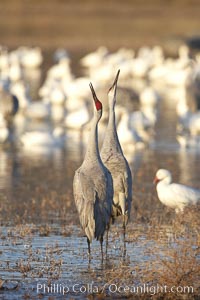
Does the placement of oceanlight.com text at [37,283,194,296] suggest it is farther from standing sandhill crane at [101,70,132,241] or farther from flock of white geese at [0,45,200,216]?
flock of white geese at [0,45,200,216]

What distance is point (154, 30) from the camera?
45.3 metres

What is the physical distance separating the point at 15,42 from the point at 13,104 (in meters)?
18.5

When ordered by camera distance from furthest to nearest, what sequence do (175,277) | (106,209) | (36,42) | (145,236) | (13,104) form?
(36,42) < (13,104) < (145,236) < (106,209) < (175,277)

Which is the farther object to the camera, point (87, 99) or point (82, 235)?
point (87, 99)

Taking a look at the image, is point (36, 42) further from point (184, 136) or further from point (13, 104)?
point (184, 136)

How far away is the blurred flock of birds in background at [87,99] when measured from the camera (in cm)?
1878

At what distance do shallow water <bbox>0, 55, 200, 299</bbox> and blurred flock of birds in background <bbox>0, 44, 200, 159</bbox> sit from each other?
0.56 metres

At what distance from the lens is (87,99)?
26.1 m

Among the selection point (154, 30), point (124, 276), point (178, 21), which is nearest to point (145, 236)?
point (124, 276)

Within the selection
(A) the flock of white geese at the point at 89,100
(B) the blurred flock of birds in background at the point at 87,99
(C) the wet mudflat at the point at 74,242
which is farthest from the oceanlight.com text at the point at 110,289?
(B) the blurred flock of birds in background at the point at 87,99

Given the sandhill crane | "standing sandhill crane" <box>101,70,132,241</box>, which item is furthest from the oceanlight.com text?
the sandhill crane

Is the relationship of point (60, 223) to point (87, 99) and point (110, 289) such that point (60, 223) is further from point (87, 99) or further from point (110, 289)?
point (87, 99)

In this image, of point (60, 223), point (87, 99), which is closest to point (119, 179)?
point (60, 223)

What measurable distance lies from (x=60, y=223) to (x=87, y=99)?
14956mm
